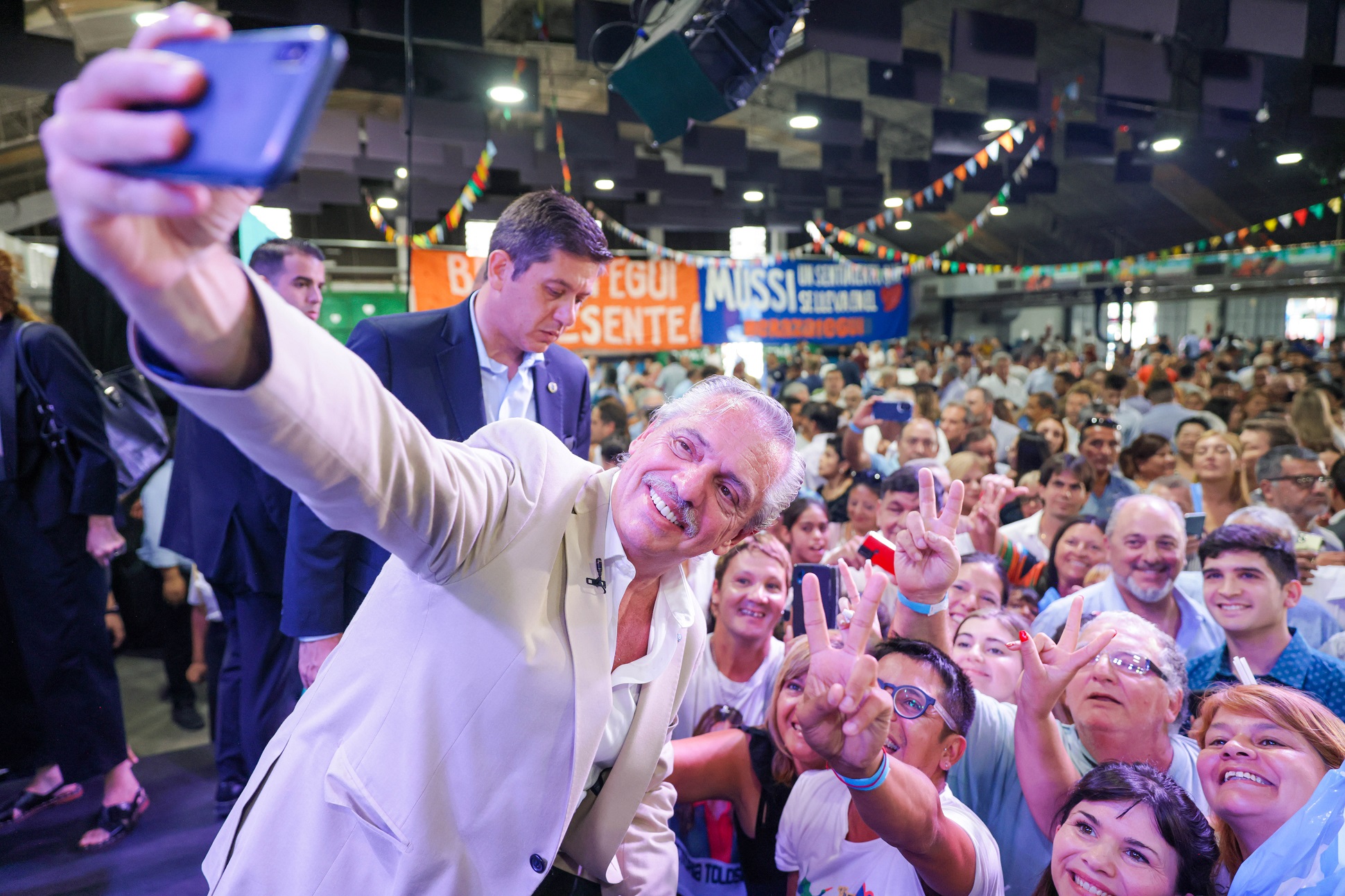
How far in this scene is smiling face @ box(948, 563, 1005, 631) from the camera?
8.00ft

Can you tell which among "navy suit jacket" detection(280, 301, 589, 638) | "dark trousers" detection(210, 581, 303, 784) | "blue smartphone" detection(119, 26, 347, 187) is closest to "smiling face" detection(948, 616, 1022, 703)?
"navy suit jacket" detection(280, 301, 589, 638)

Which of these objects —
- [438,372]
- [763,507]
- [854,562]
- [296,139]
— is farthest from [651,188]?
[296,139]

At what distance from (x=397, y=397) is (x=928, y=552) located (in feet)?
3.81

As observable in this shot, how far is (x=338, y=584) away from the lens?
181 centimetres

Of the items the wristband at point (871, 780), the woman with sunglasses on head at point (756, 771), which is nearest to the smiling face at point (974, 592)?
the woman with sunglasses on head at point (756, 771)

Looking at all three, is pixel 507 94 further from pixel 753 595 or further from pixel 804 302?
pixel 804 302

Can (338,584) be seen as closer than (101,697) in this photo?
Yes

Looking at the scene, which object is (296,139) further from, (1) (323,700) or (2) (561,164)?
(2) (561,164)

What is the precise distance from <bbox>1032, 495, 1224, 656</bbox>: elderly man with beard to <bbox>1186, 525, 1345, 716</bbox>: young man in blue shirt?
0.19 metres

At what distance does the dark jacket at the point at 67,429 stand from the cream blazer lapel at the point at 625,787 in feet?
6.47

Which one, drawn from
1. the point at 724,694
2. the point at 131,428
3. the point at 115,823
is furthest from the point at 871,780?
the point at 131,428

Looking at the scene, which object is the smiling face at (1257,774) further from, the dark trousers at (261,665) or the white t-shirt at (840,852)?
the dark trousers at (261,665)

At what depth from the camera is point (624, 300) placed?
925 cm

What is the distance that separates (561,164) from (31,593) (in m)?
7.98
